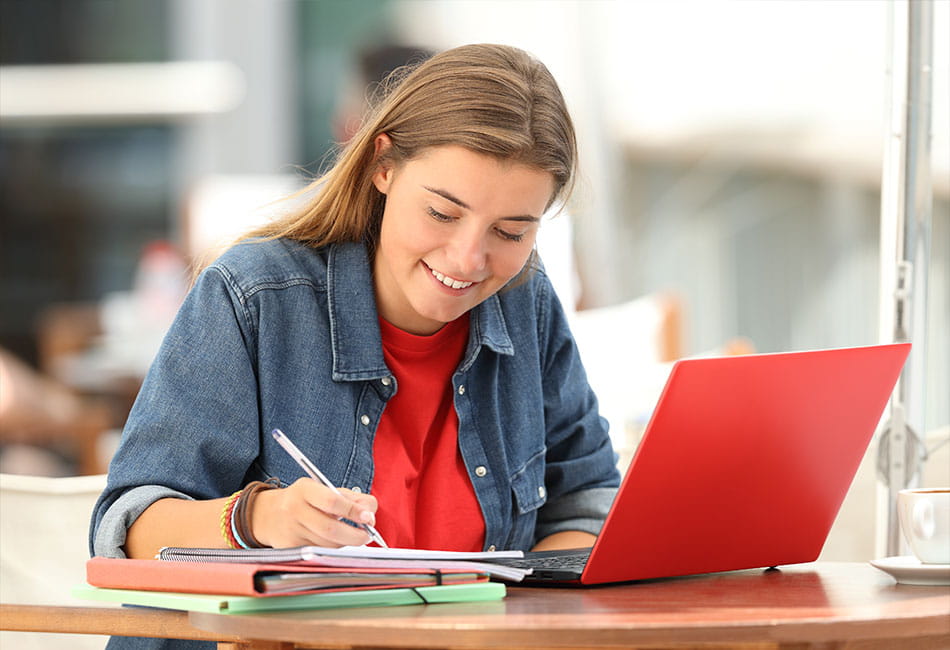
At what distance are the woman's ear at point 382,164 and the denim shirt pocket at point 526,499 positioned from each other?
1.03ft

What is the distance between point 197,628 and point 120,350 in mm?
3956

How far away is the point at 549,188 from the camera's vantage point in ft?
3.97

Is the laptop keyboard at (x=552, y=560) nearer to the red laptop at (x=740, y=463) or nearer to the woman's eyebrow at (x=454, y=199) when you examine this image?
the red laptop at (x=740, y=463)

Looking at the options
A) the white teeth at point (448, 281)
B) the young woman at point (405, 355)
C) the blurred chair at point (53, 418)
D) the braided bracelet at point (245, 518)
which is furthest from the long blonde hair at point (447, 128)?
the blurred chair at point (53, 418)

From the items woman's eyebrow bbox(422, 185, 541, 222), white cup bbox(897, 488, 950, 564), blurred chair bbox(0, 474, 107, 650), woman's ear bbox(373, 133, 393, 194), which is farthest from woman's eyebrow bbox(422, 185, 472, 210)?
blurred chair bbox(0, 474, 107, 650)

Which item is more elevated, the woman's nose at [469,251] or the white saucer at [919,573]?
the woman's nose at [469,251]

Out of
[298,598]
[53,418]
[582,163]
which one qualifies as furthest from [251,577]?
[53,418]

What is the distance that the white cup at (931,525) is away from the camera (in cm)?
96

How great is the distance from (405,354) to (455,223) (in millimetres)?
183

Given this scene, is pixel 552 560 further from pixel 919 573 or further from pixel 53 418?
pixel 53 418

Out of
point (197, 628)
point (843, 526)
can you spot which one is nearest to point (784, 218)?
point (843, 526)

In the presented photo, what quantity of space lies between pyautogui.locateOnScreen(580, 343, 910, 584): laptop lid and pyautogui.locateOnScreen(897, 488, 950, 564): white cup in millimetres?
80

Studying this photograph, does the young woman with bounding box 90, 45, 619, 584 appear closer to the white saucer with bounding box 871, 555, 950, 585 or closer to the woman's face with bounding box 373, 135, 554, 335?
the woman's face with bounding box 373, 135, 554, 335

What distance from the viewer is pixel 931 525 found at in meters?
0.96
